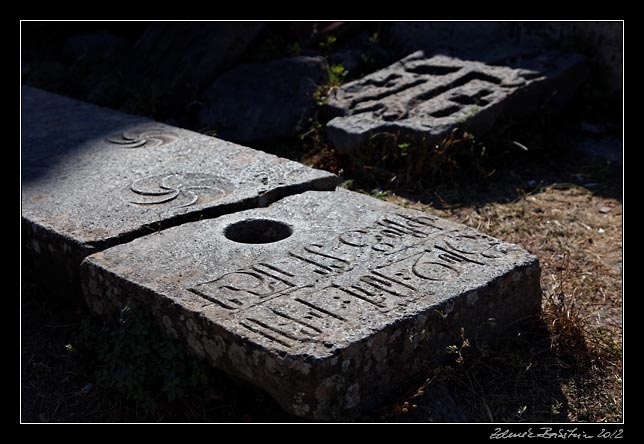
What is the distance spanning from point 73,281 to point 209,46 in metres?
2.78

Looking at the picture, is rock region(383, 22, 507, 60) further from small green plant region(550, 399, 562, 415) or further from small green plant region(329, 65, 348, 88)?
small green plant region(550, 399, 562, 415)

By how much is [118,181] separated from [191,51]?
2.17 m

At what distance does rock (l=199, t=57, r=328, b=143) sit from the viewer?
500cm

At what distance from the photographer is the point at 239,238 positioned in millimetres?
3180

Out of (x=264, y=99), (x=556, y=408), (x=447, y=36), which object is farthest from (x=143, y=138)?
(x=447, y=36)

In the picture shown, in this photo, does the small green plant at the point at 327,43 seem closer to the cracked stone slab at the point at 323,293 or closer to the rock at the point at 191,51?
the rock at the point at 191,51

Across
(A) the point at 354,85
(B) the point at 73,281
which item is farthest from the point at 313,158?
(B) the point at 73,281

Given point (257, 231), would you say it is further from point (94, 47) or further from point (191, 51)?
point (94, 47)

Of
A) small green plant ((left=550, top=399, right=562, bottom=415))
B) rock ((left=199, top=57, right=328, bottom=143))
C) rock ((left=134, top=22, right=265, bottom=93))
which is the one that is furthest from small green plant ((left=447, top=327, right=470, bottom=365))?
rock ((left=134, top=22, right=265, bottom=93))

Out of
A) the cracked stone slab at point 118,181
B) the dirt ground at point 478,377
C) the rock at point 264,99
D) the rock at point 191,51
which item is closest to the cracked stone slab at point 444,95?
the rock at point 264,99

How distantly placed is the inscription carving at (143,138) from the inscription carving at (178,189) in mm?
458

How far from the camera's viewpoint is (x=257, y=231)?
3207 mm

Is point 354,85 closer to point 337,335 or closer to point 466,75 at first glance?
point 466,75

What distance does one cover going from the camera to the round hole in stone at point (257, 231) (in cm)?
316
